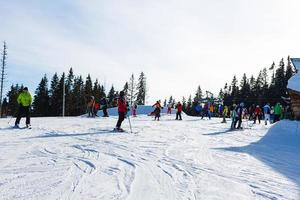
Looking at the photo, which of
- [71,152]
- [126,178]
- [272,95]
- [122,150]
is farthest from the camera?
[272,95]

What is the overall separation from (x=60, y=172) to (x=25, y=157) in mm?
2156

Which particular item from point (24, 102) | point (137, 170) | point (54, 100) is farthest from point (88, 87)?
point (137, 170)

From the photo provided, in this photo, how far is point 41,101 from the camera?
86875mm

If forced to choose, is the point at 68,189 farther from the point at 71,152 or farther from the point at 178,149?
the point at 178,149

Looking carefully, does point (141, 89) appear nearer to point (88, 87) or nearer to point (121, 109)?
point (88, 87)

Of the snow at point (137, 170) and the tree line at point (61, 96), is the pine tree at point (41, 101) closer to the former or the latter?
the tree line at point (61, 96)

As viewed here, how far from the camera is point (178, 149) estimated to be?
12.6m

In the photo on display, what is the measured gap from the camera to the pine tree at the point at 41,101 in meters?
85.5

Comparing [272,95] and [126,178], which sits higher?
[272,95]

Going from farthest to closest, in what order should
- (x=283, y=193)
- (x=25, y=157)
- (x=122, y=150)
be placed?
(x=122, y=150)
(x=25, y=157)
(x=283, y=193)

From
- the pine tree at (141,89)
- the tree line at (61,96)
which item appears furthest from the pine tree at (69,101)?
the pine tree at (141,89)

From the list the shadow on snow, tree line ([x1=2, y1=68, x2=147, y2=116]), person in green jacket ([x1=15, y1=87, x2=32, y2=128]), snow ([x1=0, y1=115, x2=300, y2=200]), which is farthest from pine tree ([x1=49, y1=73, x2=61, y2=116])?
snow ([x1=0, y1=115, x2=300, y2=200])

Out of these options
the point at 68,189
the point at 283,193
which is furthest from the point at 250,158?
the point at 68,189

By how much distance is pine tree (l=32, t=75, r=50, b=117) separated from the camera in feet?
280
